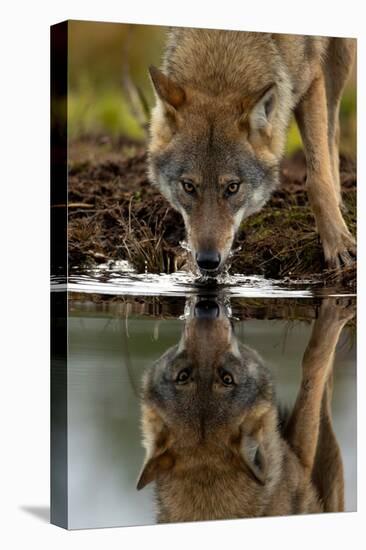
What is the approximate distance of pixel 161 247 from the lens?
23.0 feet

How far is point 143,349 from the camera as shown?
683 centimetres

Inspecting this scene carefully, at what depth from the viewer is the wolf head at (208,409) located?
6820 millimetres

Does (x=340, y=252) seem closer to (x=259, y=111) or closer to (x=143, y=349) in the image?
(x=259, y=111)

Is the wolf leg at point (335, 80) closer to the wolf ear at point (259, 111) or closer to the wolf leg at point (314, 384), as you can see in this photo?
the wolf ear at point (259, 111)

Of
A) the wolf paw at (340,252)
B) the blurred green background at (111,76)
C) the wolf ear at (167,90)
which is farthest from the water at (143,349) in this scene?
the wolf ear at (167,90)

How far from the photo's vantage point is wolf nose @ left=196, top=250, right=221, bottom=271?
7.03m

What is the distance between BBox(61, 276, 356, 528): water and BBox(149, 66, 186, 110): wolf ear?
111cm

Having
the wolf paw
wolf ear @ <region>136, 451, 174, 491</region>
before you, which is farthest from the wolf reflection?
the wolf paw

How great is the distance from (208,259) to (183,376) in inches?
29.7

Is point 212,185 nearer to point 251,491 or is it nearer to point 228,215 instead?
point 228,215

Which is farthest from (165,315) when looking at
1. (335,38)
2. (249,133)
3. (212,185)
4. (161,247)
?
(335,38)

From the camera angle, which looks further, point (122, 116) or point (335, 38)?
point (335, 38)

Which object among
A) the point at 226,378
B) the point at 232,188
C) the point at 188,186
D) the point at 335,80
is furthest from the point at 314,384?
the point at 335,80

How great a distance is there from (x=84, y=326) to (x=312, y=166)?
2091mm
